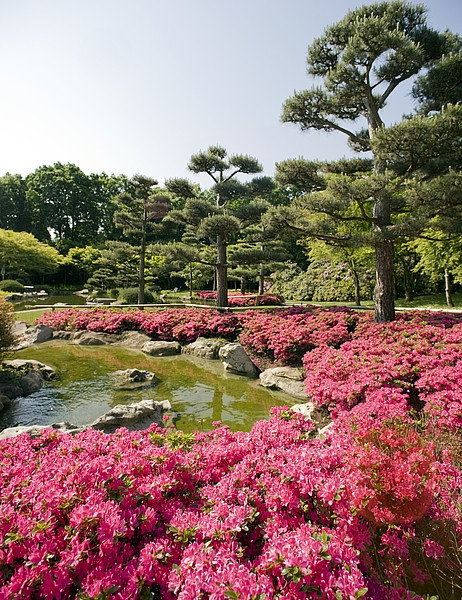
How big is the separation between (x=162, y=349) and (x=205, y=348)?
4.65 ft

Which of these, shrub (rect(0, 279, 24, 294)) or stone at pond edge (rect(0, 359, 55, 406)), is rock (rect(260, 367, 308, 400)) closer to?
stone at pond edge (rect(0, 359, 55, 406))

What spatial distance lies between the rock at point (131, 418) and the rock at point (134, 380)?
1.84 m

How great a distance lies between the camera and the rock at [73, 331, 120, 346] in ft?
39.2

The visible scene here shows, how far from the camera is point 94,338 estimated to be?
39.7ft

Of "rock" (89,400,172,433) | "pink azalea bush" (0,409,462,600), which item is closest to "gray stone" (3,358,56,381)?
"rock" (89,400,172,433)

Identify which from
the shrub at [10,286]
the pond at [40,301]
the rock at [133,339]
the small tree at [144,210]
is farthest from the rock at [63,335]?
the shrub at [10,286]

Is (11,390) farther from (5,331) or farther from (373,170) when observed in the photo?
(373,170)

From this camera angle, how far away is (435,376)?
14.3 feet

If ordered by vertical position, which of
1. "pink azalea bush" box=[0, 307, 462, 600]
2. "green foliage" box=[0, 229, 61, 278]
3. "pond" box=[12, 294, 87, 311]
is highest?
"green foliage" box=[0, 229, 61, 278]

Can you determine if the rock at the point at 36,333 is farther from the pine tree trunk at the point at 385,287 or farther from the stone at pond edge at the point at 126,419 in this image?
the pine tree trunk at the point at 385,287

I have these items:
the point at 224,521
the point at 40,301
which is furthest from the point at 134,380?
the point at 40,301

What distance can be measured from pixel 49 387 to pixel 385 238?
8522 mm

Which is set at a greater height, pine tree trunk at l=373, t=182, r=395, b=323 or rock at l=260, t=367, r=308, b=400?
pine tree trunk at l=373, t=182, r=395, b=323

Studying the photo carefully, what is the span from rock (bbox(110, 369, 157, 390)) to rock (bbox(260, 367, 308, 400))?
8.45 ft
